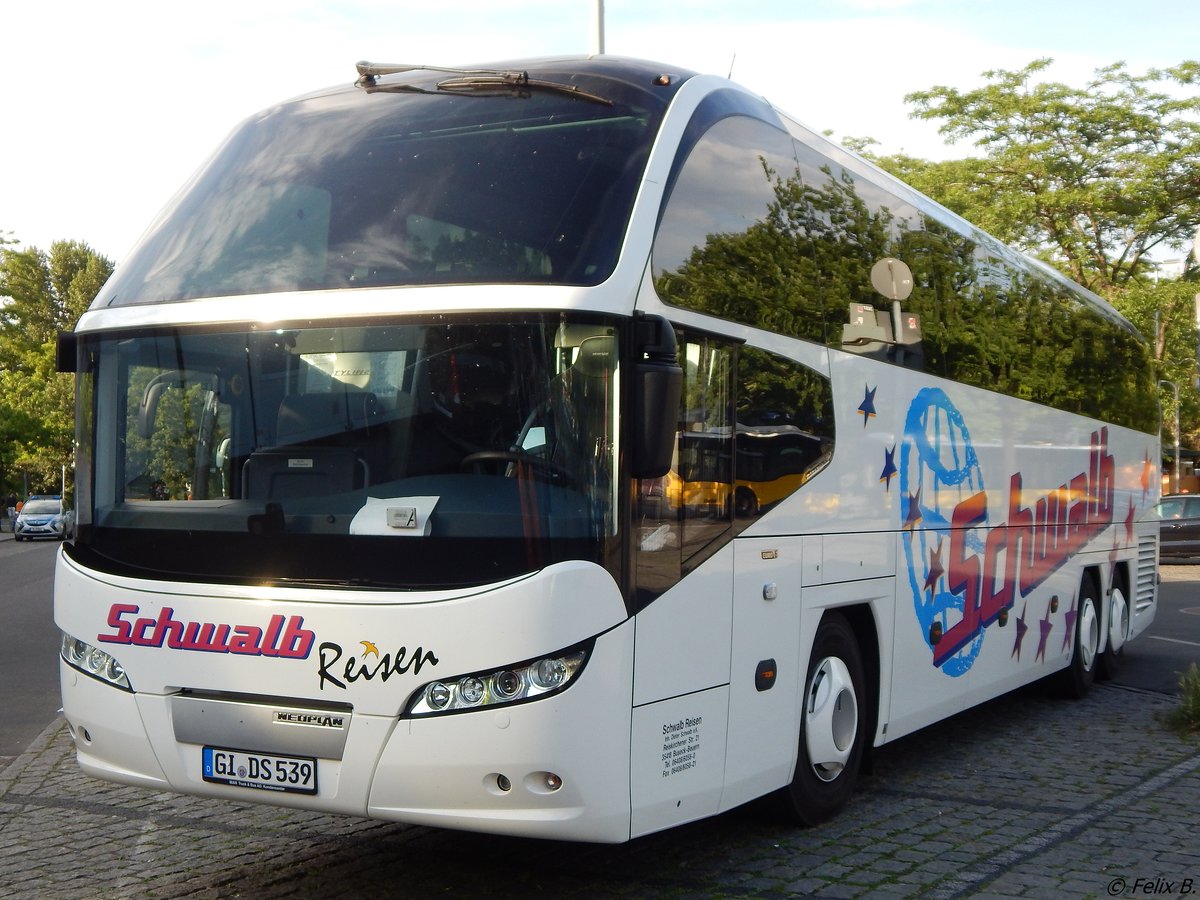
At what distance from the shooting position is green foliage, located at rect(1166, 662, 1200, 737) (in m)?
Result: 9.91

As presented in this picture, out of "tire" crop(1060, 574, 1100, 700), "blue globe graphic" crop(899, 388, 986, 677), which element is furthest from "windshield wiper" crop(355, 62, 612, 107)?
"tire" crop(1060, 574, 1100, 700)

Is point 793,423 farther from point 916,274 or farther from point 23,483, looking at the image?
point 23,483

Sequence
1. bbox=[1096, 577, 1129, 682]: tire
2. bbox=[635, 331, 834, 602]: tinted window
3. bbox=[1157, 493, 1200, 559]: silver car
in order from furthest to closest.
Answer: bbox=[1157, 493, 1200, 559]: silver car → bbox=[1096, 577, 1129, 682]: tire → bbox=[635, 331, 834, 602]: tinted window

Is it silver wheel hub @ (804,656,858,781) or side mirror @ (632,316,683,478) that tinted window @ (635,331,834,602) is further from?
silver wheel hub @ (804,656,858,781)

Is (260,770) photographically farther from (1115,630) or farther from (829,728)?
(1115,630)

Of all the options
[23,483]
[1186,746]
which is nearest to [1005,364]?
[1186,746]

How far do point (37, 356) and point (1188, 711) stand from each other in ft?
284

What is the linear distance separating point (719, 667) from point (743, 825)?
1.50 metres

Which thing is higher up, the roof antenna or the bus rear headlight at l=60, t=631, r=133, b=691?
the roof antenna

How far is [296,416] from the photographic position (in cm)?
559

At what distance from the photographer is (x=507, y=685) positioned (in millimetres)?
5113

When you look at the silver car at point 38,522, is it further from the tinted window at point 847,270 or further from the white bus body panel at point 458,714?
the white bus body panel at point 458,714

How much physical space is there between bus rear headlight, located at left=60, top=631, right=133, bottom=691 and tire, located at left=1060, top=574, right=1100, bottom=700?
8522 mm
